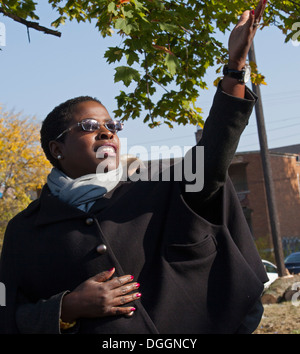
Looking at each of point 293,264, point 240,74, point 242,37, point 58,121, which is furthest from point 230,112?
point 293,264

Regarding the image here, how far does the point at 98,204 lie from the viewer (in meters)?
2.08

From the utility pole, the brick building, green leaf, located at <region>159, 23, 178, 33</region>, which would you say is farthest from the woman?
the brick building

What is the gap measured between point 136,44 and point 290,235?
28.3 meters

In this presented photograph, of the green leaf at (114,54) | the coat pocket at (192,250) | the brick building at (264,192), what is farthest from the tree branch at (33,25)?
the brick building at (264,192)

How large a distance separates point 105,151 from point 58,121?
0.34m

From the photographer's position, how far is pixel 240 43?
1.74 meters

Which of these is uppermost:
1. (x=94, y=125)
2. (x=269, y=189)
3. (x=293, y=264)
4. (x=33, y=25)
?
(x=33, y=25)

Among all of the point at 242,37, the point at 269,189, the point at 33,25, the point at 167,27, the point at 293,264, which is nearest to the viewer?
the point at 242,37

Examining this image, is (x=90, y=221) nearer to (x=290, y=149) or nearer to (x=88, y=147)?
(x=88, y=147)

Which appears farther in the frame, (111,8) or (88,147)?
(111,8)

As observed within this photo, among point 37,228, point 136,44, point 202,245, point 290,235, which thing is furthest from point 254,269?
point 290,235

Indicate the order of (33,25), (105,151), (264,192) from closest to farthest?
(105,151)
(33,25)
(264,192)

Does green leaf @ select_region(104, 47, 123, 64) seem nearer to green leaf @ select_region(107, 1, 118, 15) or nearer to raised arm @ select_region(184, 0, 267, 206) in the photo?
green leaf @ select_region(107, 1, 118, 15)
